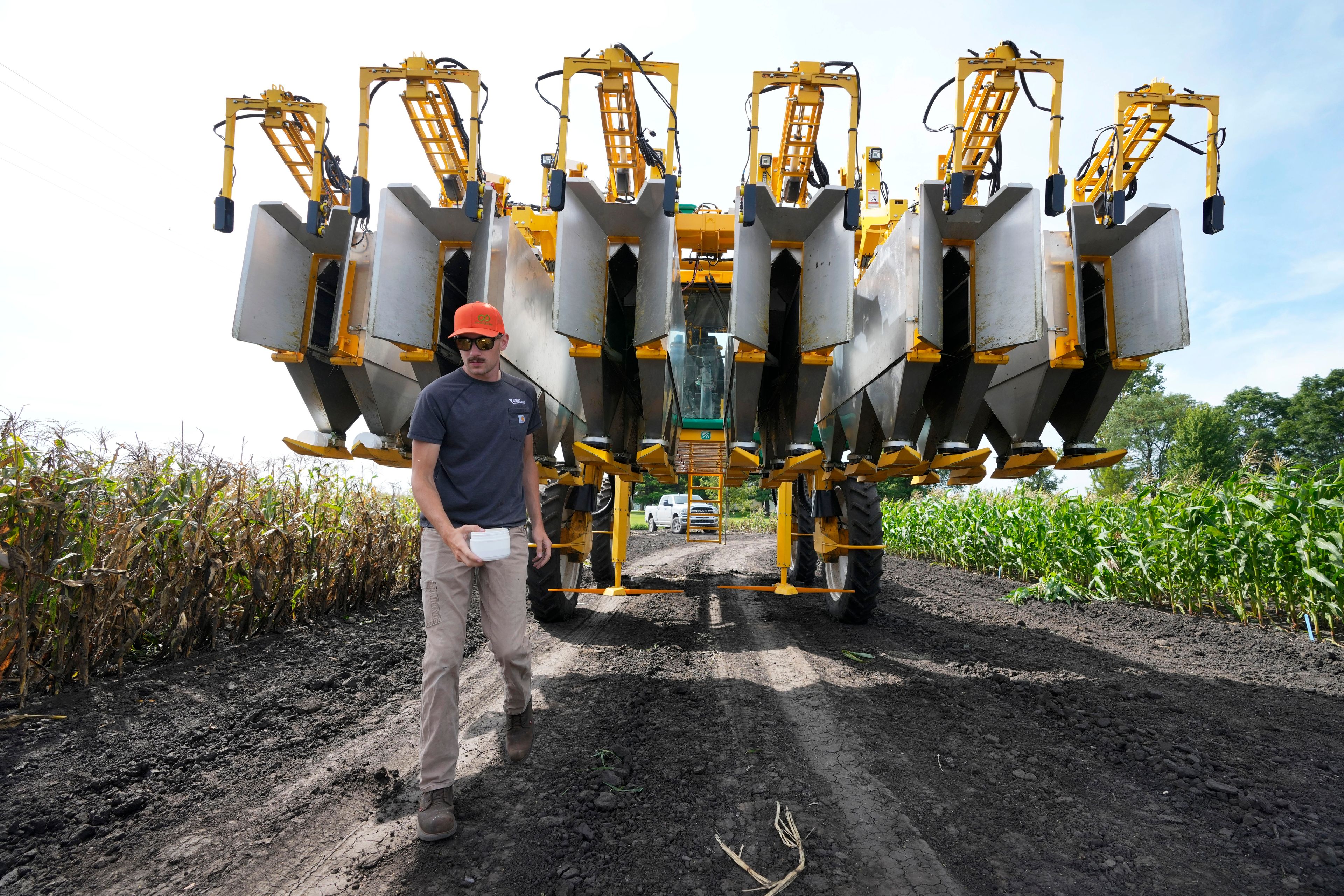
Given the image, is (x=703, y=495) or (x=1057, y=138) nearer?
(x=1057, y=138)

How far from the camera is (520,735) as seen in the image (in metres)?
2.95

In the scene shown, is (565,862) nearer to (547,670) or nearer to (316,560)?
(547,670)

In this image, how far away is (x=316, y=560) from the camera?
6133mm

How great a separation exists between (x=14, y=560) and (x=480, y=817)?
120 inches

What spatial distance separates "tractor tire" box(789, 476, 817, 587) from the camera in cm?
793

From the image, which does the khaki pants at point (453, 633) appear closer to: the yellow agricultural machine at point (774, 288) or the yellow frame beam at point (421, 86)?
the yellow agricultural machine at point (774, 288)

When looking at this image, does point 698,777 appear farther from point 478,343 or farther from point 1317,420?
point 1317,420

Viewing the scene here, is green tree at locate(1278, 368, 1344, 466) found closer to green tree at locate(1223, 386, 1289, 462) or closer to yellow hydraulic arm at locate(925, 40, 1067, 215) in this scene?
green tree at locate(1223, 386, 1289, 462)

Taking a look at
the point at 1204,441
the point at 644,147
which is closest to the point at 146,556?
the point at 644,147

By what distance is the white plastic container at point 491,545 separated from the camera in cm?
249

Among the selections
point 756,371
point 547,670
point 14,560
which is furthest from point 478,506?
point 14,560

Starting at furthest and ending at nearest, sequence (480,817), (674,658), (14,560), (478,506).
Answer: (674,658) → (14,560) → (478,506) → (480,817)

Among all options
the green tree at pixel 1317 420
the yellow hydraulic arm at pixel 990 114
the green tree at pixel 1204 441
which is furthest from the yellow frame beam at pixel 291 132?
the green tree at pixel 1317 420

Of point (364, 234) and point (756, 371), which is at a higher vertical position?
point (364, 234)
